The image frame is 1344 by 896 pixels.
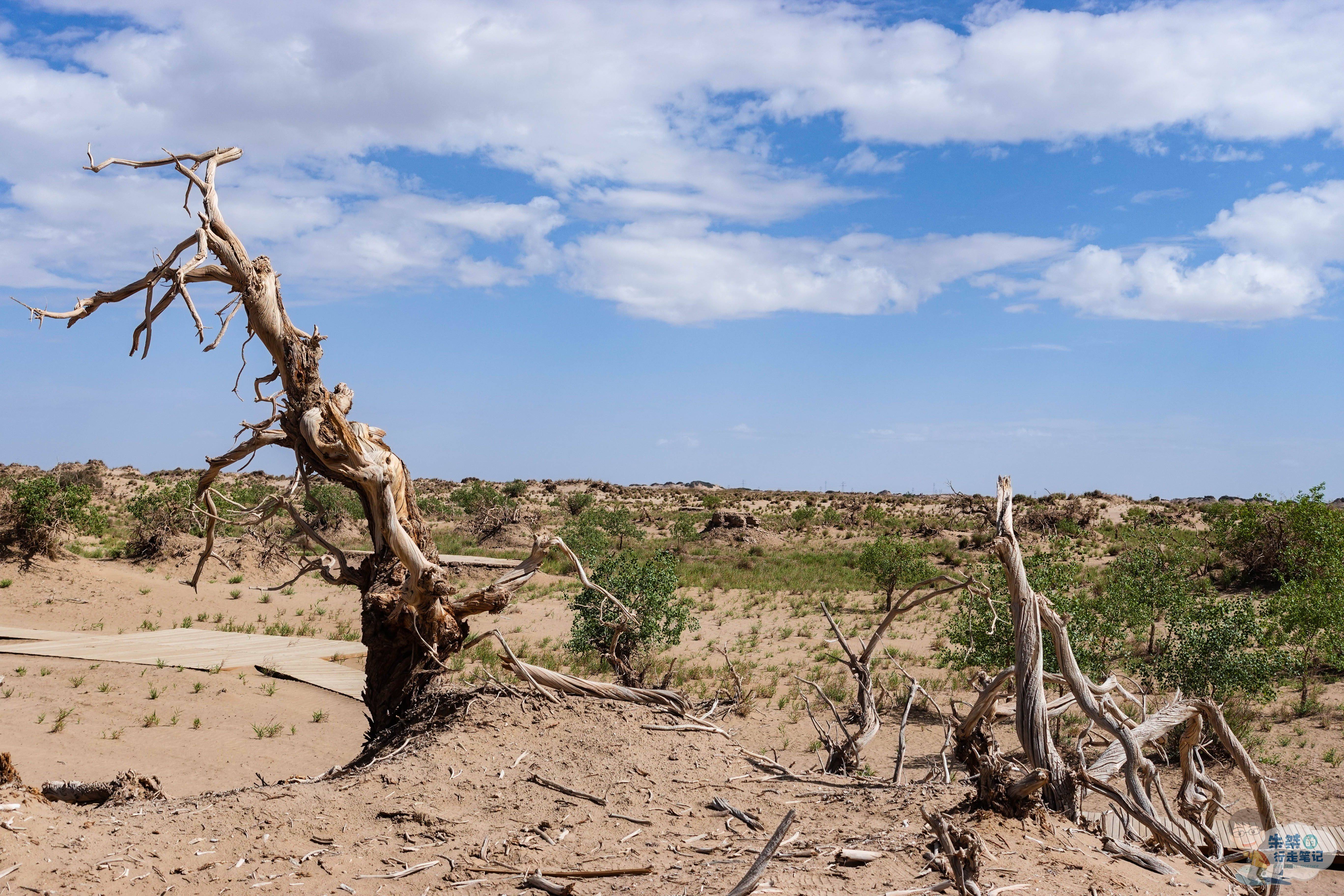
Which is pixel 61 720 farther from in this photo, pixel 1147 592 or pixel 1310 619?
pixel 1310 619

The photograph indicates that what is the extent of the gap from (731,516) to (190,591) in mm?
20090

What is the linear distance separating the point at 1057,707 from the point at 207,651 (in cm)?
1100

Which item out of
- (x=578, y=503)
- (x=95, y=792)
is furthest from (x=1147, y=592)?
(x=578, y=503)

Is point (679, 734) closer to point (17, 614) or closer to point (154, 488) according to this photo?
point (17, 614)

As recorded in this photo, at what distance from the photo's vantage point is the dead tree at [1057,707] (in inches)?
138

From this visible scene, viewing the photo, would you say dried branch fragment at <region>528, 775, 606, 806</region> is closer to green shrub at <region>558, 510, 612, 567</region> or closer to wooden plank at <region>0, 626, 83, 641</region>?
green shrub at <region>558, 510, 612, 567</region>

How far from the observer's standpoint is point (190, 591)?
17.2 meters

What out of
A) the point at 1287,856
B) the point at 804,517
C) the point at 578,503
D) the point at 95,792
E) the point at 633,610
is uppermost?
the point at 804,517

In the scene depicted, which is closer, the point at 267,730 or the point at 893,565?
the point at 267,730

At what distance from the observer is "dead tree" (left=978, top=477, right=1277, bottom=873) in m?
3.51

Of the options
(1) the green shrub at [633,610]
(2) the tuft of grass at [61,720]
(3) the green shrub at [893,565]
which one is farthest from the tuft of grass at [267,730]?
(3) the green shrub at [893,565]

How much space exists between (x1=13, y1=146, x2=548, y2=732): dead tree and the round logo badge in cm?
406

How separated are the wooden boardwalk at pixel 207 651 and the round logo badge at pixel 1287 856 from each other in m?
8.76

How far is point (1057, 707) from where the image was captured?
4.25m
